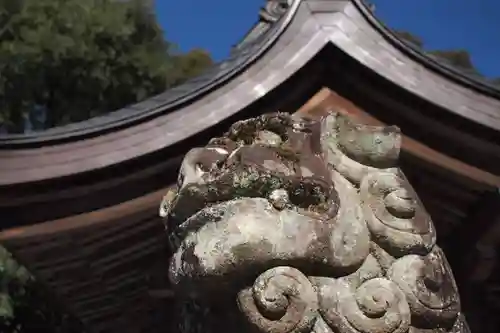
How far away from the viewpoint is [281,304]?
3.50ft

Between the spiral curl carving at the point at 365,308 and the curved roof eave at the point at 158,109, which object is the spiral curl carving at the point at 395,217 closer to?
the spiral curl carving at the point at 365,308

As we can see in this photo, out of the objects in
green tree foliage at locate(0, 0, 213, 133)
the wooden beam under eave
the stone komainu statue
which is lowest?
the stone komainu statue

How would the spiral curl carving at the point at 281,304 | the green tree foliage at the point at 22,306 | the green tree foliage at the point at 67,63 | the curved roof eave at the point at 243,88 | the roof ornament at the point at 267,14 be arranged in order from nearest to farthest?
the spiral curl carving at the point at 281,304 → the curved roof eave at the point at 243,88 → the roof ornament at the point at 267,14 → the green tree foliage at the point at 22,306 → the green tree foliage at the point at 67,63

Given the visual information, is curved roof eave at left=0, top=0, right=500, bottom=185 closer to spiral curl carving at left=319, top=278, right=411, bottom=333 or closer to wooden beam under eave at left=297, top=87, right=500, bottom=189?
wooden beam under eave at left=297, top=87, right=500, bottom=189

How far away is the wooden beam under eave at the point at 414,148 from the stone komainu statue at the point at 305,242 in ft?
1.23

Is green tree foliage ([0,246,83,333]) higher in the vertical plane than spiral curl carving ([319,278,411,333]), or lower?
higher

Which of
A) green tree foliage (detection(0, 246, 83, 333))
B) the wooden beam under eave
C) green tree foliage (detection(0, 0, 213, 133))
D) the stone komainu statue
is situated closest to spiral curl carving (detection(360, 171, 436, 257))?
the stone komainu statue

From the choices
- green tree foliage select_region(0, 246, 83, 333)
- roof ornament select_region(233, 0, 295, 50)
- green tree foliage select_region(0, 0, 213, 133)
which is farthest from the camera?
green tree foliage select_region(0, 0, 213, 133)

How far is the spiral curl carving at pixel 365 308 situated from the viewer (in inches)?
41.9

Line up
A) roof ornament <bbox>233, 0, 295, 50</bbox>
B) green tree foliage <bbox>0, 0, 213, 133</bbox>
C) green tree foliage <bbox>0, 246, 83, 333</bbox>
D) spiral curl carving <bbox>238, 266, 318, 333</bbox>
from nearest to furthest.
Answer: spiral curl carving <bbox>238, 266, 318, 333</bbox> → roof ornament <bbox>233, 0, 295, 50</bbox> → green tree foliage <bbox>0, 246, 83, 333</bbox> → green tree foliage <bbox>0, 0, 213, 133</bbox>

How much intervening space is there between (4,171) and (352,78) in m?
0.81

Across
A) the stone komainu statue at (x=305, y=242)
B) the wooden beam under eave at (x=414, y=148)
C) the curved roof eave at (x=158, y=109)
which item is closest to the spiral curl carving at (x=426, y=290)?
the stone komainu statue at (x=305, y=242)

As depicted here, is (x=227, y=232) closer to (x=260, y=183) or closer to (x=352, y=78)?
(x=260, y=183)

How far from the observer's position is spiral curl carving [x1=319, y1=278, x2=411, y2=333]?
107 cm
